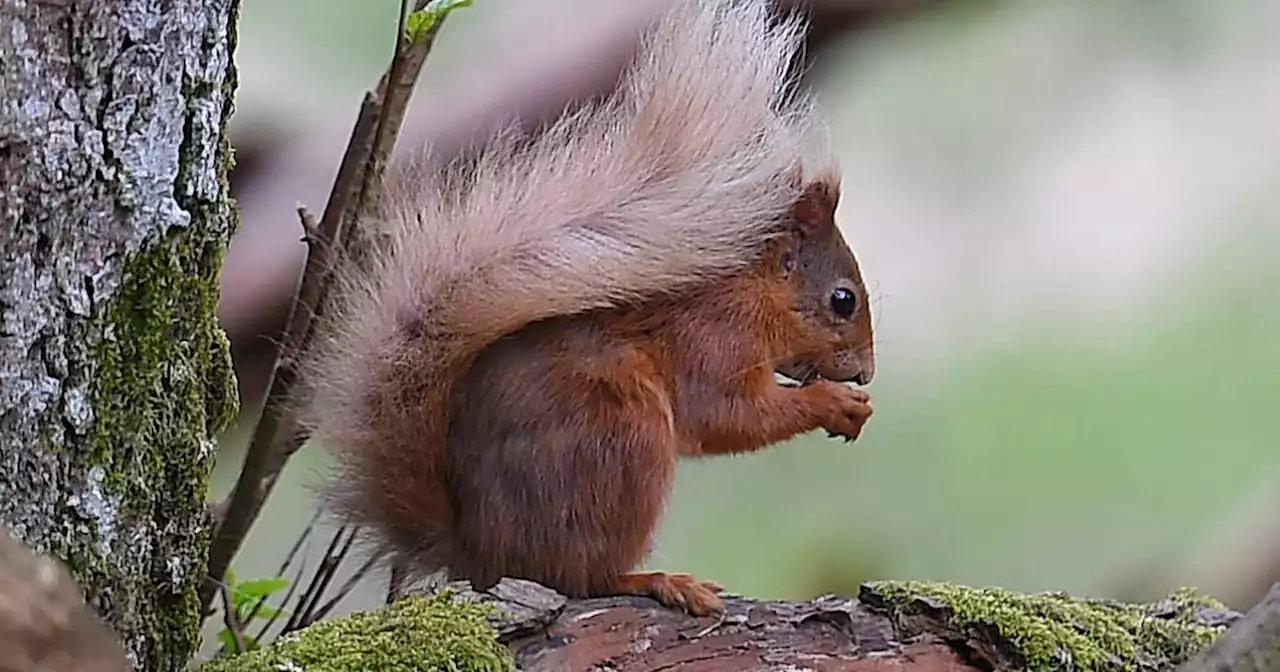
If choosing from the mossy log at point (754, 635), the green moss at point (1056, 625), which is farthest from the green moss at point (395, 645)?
the green moss at point (1056, 625)

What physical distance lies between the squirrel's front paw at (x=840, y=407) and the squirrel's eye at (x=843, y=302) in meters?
0.08

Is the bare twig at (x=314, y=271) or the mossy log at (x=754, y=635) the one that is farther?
the bare twig at (x=314, y=271)

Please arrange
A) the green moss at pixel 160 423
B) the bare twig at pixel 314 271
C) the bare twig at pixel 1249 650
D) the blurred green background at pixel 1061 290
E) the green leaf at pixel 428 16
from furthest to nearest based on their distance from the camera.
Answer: the blurred green background at pixel 1061 290
the bare twig at pixel 314 271
the green leaf at pixel 428 16
the green moss at pixel 160 423
the bare twig at pixel 1249 650

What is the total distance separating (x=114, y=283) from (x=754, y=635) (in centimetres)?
50

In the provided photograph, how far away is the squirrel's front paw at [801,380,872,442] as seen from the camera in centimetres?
121

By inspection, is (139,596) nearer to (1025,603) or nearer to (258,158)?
(1025,603)

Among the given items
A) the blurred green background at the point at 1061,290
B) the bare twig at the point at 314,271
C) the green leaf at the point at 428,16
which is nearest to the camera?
the green leaf at the point at 428,16

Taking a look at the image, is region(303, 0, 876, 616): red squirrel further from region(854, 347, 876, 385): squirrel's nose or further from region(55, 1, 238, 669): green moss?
region(55, 1, 238, 669): green moss

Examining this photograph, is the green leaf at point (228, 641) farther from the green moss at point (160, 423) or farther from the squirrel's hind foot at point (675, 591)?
the squirrel's hind foot at point (675, 591)

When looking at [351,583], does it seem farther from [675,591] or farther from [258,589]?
[675,591]

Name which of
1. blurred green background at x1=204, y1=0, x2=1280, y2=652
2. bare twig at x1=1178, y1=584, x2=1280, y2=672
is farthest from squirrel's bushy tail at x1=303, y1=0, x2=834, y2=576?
blurred green background at x1=204, y1=0, x2=1280, y2=652

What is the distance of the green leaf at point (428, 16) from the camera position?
100 cm

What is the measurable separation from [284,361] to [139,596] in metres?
0.32

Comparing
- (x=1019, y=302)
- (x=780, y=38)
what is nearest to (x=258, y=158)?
(x=780, y=38)
